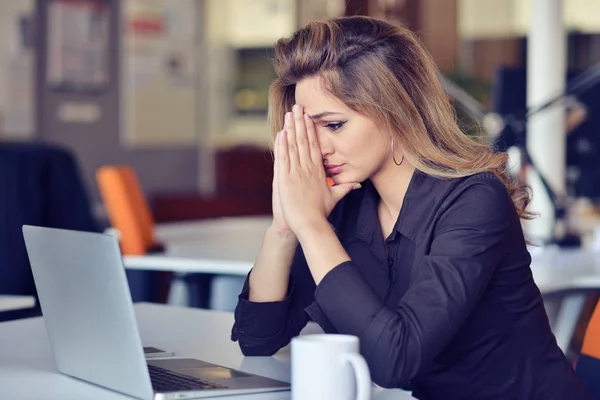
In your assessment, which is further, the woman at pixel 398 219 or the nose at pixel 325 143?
the nose at pixel 325 143

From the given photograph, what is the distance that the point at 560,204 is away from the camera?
10.7 ft

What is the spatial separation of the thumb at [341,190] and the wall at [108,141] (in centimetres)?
418

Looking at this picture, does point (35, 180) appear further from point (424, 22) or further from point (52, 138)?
point (424, 22)

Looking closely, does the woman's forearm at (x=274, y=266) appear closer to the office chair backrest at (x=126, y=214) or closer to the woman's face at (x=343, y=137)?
the woman's face at (x=343, y=137)

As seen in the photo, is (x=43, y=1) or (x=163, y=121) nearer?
(x=43, y=1)

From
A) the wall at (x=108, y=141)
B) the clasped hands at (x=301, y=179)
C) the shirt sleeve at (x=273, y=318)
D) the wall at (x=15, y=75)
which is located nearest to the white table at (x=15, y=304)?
the shirt sleeve at (x=273, y=318)

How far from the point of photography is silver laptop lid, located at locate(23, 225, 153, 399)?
116 centimetres

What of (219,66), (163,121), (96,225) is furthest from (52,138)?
(96,225)

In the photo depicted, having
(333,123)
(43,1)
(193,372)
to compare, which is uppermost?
(43,1)

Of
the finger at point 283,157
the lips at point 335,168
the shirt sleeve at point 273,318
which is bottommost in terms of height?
the shirt sleeve at point 273,318

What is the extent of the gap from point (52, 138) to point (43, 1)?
2.47ft

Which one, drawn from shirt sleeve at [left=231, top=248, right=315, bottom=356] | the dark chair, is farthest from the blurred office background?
shirt sleeve at [left=231, top=248, right=315, bottom=356]

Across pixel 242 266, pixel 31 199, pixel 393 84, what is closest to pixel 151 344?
pixel 393 84

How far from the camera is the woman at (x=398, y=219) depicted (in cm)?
142
